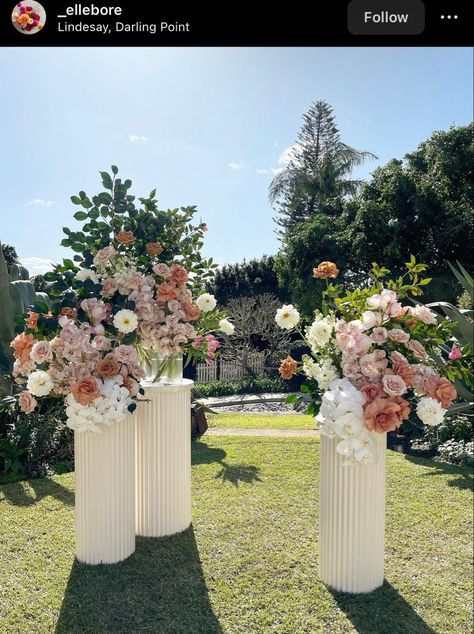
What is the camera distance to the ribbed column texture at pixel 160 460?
321 centimetres

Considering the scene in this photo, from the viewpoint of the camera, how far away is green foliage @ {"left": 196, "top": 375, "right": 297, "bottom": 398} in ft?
43.3

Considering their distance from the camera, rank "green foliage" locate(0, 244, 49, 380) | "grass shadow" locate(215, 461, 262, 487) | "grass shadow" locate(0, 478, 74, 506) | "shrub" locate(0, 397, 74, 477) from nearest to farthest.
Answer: "grass shadow" locate(0, 478, 74, 506)
"grass shadow" locate(215, 461, 262, 487)
"shrub" locate(0, 397, 74, 477)
"green foliage" locate(0, 244, 49, 380)

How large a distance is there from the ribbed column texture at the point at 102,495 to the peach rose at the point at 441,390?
184 cm

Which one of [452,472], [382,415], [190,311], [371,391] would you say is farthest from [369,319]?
[452,472]

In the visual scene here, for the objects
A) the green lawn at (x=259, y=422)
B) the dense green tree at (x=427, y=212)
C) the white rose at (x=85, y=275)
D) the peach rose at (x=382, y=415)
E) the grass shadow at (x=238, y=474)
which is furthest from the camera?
the dense green tree at (x=427, y=212)

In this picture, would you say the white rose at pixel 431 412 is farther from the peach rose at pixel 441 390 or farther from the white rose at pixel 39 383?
the white rose at pixel 39 383

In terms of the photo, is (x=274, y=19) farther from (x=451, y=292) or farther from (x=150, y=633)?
(x=451, y=292)

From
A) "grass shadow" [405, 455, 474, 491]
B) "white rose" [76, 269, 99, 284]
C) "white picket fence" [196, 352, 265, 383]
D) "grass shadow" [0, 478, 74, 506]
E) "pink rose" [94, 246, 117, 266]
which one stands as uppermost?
"pink rose" [94, 246, 117, 266]

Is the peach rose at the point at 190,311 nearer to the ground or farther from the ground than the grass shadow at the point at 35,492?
farther from the ground

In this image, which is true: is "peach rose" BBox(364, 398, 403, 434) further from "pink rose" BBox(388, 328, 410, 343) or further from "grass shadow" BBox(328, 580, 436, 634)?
"grass shadow" BBox(328, 580, 436, 634)

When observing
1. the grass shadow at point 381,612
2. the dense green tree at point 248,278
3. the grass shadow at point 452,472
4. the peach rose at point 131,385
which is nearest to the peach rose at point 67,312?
the peach rose at point 131,385

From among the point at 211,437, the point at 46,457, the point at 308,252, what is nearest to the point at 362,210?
the point at 308,252

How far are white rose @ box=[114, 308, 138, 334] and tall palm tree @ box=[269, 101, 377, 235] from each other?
15.5 m

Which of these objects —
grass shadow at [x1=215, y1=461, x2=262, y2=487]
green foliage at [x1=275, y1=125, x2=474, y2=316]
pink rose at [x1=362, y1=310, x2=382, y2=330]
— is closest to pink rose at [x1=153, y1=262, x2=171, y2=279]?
pink rose at [x1=362, y1=310, x2=382, y2=330]
